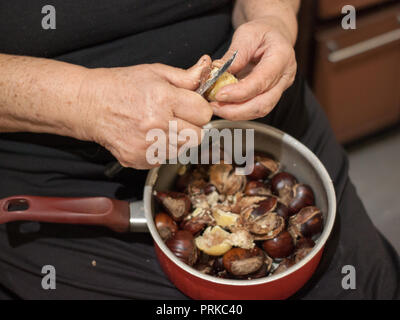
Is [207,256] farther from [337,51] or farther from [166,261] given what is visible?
[337,51]

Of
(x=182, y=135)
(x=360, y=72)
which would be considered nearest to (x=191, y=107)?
(x=182, y=135)

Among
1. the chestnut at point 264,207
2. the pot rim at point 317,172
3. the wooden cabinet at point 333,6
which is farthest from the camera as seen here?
the wooden cabinet at point 333,6

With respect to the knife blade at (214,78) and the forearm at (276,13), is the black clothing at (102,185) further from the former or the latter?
the knife blade at (214,78)

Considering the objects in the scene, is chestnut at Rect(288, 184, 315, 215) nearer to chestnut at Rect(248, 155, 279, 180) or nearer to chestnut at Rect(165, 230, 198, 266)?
chestnut at Rect(248, 155, 279, 180)

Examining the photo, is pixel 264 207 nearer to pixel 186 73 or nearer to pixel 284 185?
pixel 284 185

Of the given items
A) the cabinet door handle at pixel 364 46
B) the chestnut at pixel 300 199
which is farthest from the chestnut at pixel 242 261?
the cabinet door handle at pixel 364 46

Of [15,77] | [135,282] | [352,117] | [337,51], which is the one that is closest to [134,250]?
[135,282]
